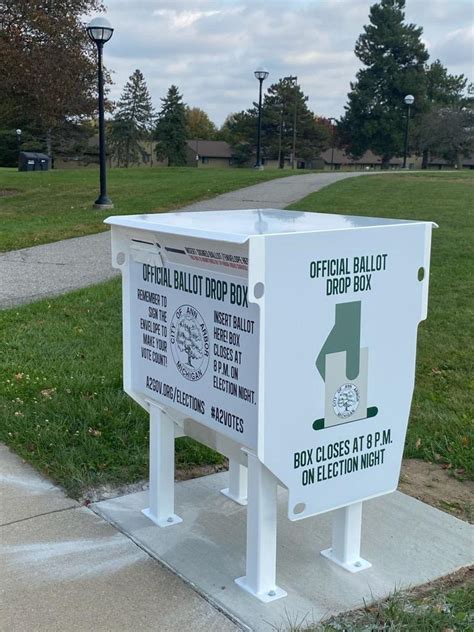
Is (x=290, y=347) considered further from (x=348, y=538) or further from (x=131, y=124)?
(x=131, y=124)

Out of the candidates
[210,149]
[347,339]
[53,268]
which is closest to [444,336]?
[347,339]

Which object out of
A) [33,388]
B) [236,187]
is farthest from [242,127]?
[33,388]

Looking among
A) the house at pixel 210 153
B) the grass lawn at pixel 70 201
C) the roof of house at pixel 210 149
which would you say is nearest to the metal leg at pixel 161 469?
the grass lawn at pixel 70 201

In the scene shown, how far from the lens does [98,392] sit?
4.62m

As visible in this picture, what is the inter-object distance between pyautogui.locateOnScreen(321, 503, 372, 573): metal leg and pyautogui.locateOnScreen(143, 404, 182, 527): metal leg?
738 millimetres

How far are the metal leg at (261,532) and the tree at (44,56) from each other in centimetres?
1626

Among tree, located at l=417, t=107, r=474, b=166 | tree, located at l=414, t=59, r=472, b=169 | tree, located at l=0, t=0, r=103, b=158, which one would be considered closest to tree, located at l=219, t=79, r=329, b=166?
tree, located at l=414, t=59, r=472, b=169

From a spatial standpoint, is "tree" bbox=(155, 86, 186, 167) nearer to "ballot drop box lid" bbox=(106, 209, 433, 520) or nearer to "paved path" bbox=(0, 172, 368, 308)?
"paved path" bbox=(0, 172, 368, 308)

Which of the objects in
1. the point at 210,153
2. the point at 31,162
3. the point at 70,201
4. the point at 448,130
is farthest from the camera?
the point at 210,153

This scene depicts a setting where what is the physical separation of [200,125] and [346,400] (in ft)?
361

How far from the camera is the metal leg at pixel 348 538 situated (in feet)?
9.28

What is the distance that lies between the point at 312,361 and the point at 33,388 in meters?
2.72

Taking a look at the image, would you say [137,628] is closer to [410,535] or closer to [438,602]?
[438,602]

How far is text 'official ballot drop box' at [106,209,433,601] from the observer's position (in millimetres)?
2424
